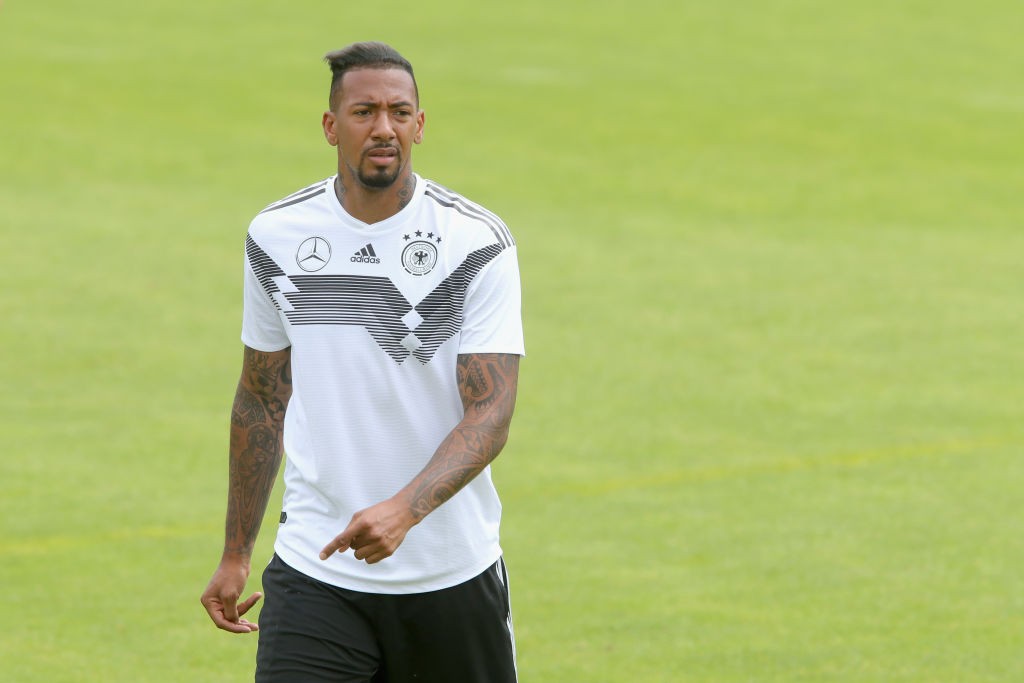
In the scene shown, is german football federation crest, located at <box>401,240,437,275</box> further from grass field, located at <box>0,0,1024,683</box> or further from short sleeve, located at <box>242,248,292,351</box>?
grass field, located at <box>0,0,1024,683</box>

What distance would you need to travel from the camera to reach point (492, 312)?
4832 millimetres

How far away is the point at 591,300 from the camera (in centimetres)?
1512

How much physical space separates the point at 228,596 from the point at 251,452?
426 millimetres

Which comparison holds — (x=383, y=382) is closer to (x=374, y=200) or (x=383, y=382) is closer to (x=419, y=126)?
(x=374, y=200)

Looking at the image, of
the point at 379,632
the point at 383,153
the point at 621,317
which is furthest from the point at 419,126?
the point at 621,317

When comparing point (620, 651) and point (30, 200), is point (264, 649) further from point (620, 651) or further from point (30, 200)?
point (30, 200)

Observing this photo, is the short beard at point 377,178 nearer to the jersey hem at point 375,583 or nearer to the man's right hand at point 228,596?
the jersey hem at point 375,583

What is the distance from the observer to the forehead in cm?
484

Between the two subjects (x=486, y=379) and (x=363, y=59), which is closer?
(x=486, y=379)

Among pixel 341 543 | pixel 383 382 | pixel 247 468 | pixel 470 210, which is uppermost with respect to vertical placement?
pixel 470 210

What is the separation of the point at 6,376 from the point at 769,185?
10.2m

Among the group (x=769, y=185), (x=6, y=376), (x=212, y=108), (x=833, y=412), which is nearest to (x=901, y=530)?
(x=833, y=412)

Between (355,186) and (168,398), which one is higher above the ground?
Answer: (355,186)

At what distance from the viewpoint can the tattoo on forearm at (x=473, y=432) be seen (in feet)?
15.0
